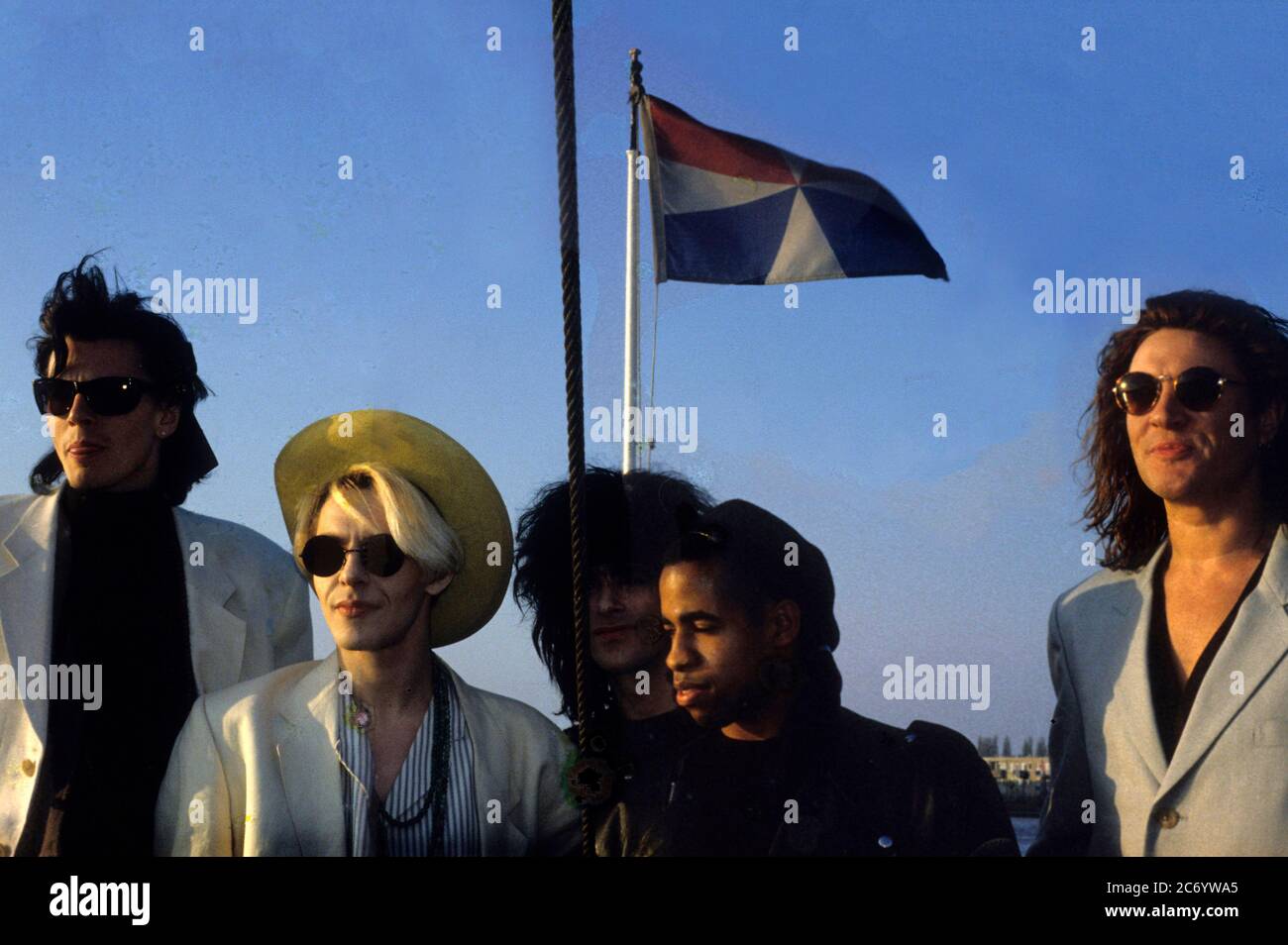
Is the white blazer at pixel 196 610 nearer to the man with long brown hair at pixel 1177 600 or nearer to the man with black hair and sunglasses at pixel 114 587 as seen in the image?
the man with black hair and sunglasses at pixel 114 587

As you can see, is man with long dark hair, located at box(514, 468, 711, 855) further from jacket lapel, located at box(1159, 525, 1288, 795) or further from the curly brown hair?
jacket lapel, located at box(1159, 525, 1288, 795)

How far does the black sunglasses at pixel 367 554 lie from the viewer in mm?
3850

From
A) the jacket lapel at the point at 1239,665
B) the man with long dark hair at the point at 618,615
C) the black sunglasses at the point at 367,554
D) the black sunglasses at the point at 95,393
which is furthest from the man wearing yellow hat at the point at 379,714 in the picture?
the jacket lapel at the point at 1239,665

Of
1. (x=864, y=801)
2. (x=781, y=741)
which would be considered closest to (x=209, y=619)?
(x=781, y=741)

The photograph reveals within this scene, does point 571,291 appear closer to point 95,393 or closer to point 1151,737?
point 95,393

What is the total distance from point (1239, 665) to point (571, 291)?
1.72m

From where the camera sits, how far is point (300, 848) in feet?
12.4

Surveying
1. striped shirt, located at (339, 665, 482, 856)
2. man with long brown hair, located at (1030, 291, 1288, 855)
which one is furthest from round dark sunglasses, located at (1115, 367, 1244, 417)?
striped shirt, located at (339, 665, 482, 856)

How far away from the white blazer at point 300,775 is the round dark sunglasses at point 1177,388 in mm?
1579

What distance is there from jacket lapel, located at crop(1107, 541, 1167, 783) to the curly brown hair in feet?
0.17

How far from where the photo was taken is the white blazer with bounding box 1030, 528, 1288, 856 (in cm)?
354

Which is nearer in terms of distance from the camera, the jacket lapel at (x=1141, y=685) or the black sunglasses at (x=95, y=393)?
the jacket lapel at (x=1141, y=685)

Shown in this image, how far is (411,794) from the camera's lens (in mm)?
3850

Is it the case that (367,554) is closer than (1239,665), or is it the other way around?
(1239,665)
